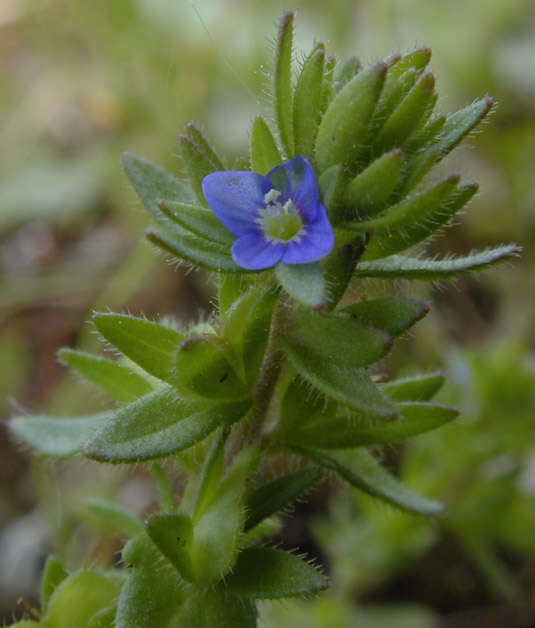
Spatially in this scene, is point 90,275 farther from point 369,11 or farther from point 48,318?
point 369,11

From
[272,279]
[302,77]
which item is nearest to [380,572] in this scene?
[272,279]

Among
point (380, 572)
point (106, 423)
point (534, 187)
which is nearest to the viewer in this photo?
point (106, 423)

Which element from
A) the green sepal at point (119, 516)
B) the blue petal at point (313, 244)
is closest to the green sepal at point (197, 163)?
the blue petal at point (313, 244)

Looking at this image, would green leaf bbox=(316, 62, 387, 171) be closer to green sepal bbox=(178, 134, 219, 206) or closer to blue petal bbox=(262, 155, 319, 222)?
blue petal bbox=(262, 155, 319, 222)

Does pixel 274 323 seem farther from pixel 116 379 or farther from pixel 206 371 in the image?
pixel 116 379

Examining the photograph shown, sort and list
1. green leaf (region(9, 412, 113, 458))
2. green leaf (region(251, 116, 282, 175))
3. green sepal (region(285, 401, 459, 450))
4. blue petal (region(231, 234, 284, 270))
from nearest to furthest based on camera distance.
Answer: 1. blue petal (region(231, 234, 284, 270))
2. green leaf (region(251, 116, 282, 175))
3. green sepal (region(285, 401, 459, 450))
4. green leaf (region(9, 412, 113, 458))

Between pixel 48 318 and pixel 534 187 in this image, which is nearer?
pixel 48 318

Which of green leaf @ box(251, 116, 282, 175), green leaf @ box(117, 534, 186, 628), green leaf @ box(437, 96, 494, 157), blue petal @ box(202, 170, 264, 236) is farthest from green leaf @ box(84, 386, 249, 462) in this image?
green leaf @ box(437, 96, 494, 157)

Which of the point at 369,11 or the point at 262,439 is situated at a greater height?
the point at 369,11
